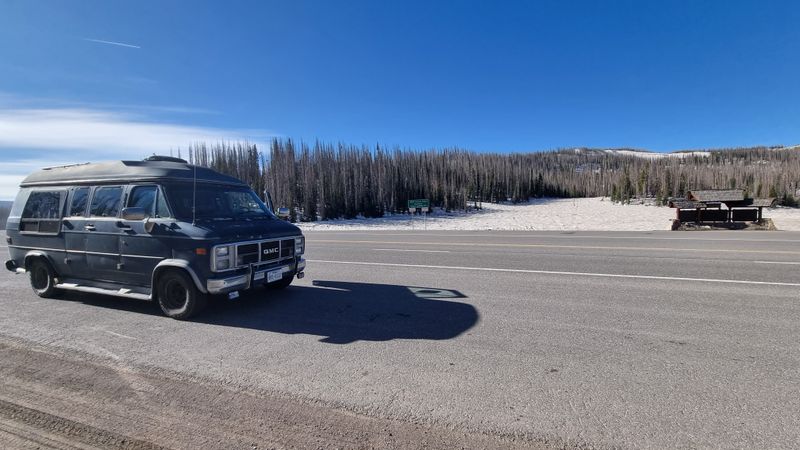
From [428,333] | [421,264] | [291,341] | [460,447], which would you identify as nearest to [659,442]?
[460,447]

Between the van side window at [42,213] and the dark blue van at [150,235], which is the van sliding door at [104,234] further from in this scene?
the van side window at [42,213]

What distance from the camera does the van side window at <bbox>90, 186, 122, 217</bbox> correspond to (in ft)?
21.4

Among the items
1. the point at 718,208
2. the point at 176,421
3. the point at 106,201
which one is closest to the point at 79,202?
the point at 106,201

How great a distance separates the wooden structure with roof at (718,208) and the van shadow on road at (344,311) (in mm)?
23183

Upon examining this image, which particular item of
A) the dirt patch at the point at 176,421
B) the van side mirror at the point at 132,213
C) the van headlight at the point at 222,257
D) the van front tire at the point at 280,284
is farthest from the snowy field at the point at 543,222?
the dirt patch at the point at 176,421

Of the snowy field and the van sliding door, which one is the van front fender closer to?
the van sliding door

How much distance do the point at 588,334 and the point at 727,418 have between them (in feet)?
6.38

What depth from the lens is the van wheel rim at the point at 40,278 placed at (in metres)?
7.38

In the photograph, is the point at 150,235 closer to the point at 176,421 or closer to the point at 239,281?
the point at 239,281

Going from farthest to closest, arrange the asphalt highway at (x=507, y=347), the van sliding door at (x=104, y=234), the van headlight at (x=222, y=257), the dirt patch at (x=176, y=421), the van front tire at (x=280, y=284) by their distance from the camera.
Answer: the van front tire at (x=280, y=284) < the van sliding door at (x=104, y=234) < the van headlight at (x=222, y=257) < the asphalt highway at (x=507, y=347) < the dirt patch at (x=176, y=421)

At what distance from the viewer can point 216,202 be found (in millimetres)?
6891

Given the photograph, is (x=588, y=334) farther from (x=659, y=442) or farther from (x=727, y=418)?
(x=659, y=442)

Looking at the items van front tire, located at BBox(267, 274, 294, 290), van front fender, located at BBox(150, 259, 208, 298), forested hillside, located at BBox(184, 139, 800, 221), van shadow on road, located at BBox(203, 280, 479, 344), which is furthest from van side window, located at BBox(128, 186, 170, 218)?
forested hillside, located at BBox(184, 139, 800, 221)

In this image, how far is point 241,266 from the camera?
604 cm
